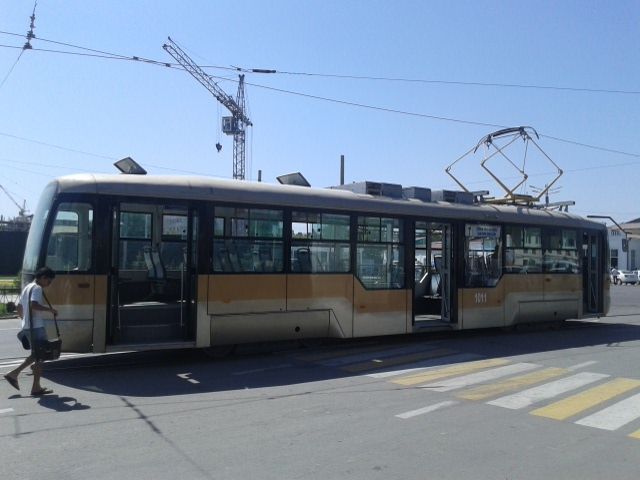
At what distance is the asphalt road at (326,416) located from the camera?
548 cm

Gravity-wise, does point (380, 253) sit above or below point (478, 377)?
above

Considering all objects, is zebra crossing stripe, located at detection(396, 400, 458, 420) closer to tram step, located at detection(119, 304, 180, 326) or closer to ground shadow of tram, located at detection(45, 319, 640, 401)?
ground shadow of tram, located at detection(45, 319, 640, 401)

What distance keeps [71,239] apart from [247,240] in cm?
284

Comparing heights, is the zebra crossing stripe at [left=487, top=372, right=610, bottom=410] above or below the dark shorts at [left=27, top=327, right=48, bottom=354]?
below

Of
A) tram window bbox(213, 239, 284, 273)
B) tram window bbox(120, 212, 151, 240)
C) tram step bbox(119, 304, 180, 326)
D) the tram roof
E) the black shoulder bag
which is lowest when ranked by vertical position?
the black shoulder bag

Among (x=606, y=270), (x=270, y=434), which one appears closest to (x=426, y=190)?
(x=606, y=270)

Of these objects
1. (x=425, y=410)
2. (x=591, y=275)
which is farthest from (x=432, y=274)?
(x=425, y=410)

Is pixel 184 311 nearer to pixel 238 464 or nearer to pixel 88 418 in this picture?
pixel 88 418

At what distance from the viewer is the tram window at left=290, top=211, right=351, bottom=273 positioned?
443 inches

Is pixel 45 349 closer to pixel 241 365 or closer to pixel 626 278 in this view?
pixel 241 365

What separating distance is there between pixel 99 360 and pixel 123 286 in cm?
136

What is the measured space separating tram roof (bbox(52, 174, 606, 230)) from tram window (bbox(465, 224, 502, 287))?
28cm

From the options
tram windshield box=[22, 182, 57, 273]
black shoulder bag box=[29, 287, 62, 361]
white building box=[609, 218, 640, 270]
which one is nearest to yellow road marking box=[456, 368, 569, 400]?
black shoulder bag box=[29, 287, 62, 361]

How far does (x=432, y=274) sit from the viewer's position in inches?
592
